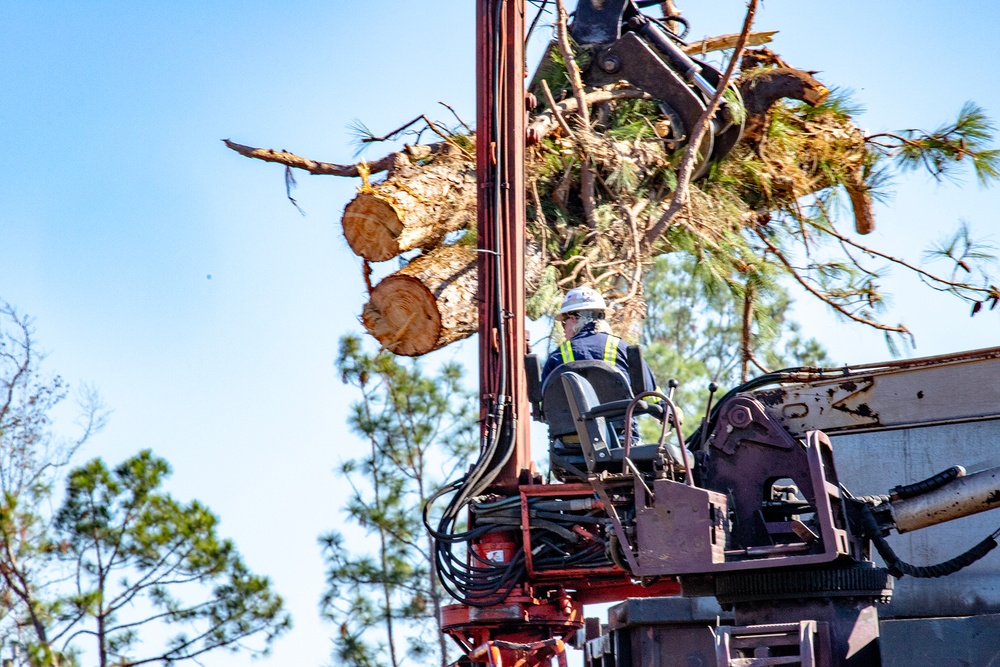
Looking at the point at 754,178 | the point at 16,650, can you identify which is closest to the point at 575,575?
the point at 754,178

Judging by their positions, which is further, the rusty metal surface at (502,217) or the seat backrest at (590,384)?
the rusty metal surface at (502,217)

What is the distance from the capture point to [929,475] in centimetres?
568

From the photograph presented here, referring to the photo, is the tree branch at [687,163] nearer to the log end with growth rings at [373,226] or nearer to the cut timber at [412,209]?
the cut timber at [412,209]

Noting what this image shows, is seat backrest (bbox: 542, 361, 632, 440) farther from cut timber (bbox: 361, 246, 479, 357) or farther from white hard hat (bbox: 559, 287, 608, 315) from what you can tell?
cut timber (bbox: 361, 246, 479, 357)

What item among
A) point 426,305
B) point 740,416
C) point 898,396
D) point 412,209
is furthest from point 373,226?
point 740,416

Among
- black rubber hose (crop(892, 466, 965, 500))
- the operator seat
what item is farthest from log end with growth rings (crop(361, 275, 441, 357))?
black rubber hose (crop(892, 466, 965, 500))

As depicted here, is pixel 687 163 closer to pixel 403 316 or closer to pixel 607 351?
pixel 403 316

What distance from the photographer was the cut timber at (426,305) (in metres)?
7.29

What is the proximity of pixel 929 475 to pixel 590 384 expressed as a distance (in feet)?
5.06

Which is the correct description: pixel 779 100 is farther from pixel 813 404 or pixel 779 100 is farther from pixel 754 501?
pixel 754 501

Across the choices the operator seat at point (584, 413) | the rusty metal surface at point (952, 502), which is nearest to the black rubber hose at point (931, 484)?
the rusty metal surface at point (952, 502)

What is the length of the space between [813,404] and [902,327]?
3.83m

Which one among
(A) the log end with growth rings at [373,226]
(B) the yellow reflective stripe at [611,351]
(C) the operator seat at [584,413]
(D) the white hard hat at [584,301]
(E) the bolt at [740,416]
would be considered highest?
(A) the log end with growth rings at [373,226]

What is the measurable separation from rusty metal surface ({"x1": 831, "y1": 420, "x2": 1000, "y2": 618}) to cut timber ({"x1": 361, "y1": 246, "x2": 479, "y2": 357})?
236cm
